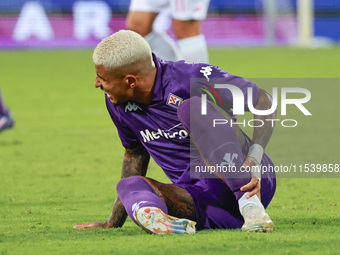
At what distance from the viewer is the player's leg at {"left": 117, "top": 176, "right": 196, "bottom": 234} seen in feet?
11.0

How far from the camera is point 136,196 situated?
3.47 m

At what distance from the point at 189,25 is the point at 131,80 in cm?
415

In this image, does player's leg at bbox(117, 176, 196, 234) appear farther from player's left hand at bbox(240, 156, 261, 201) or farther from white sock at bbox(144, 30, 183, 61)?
white sock at bbox(144, 30, 183, 61)

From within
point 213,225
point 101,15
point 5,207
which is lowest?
point 101,15

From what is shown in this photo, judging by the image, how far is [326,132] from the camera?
845 centimetres

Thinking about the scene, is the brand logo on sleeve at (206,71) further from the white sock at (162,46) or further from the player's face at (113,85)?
the white sock at (162,46)

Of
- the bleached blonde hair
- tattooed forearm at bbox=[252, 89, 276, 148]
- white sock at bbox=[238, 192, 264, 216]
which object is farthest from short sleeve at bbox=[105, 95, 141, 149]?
white sock at bbox=[238, 192, 264, 216]

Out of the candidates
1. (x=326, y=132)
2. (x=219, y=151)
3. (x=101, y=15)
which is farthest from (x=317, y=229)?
(x=101, y=15)

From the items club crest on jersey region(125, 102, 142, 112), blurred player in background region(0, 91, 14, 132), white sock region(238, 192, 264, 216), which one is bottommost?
blurred player in background region(0, 91, 14, 132)

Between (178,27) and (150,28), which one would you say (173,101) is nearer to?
(178,27)

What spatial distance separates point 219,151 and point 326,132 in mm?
5233

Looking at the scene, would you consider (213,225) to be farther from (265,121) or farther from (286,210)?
(286,210)

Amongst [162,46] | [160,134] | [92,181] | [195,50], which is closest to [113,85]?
[160,134]

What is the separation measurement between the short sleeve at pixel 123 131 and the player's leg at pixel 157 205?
1.15ft
